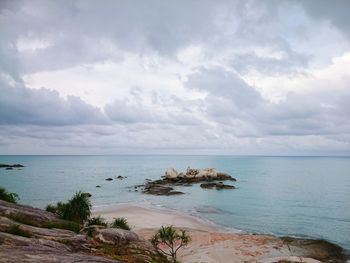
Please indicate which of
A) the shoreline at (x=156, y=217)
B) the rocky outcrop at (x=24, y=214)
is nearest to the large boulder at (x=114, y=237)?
the rocky outcrop at (x=24, y=214)

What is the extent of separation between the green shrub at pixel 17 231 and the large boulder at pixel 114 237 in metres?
3.19

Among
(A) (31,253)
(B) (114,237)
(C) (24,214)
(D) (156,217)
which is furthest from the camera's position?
(D) (156,217)

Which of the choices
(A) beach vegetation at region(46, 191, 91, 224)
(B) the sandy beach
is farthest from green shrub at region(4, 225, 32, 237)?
(B) the sandy beach

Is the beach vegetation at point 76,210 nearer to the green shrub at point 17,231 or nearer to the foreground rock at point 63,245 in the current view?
the foreground rock at point 63,245

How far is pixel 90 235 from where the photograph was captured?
15.6 meters

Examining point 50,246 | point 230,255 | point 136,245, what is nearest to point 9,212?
point 50,246

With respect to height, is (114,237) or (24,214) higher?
(24,214)

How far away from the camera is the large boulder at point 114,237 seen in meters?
14.9

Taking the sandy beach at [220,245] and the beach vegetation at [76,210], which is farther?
the sandy beach at [220,245]

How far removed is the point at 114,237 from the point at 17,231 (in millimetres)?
4424

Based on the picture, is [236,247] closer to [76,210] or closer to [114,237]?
[76,210]

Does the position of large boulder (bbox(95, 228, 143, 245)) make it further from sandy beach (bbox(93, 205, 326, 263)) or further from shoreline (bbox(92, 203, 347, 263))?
sandy beach (bbox(93, 205, 326, 263))

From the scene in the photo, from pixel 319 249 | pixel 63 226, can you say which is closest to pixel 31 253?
pixel 63 226

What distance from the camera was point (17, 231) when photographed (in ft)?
42.5
